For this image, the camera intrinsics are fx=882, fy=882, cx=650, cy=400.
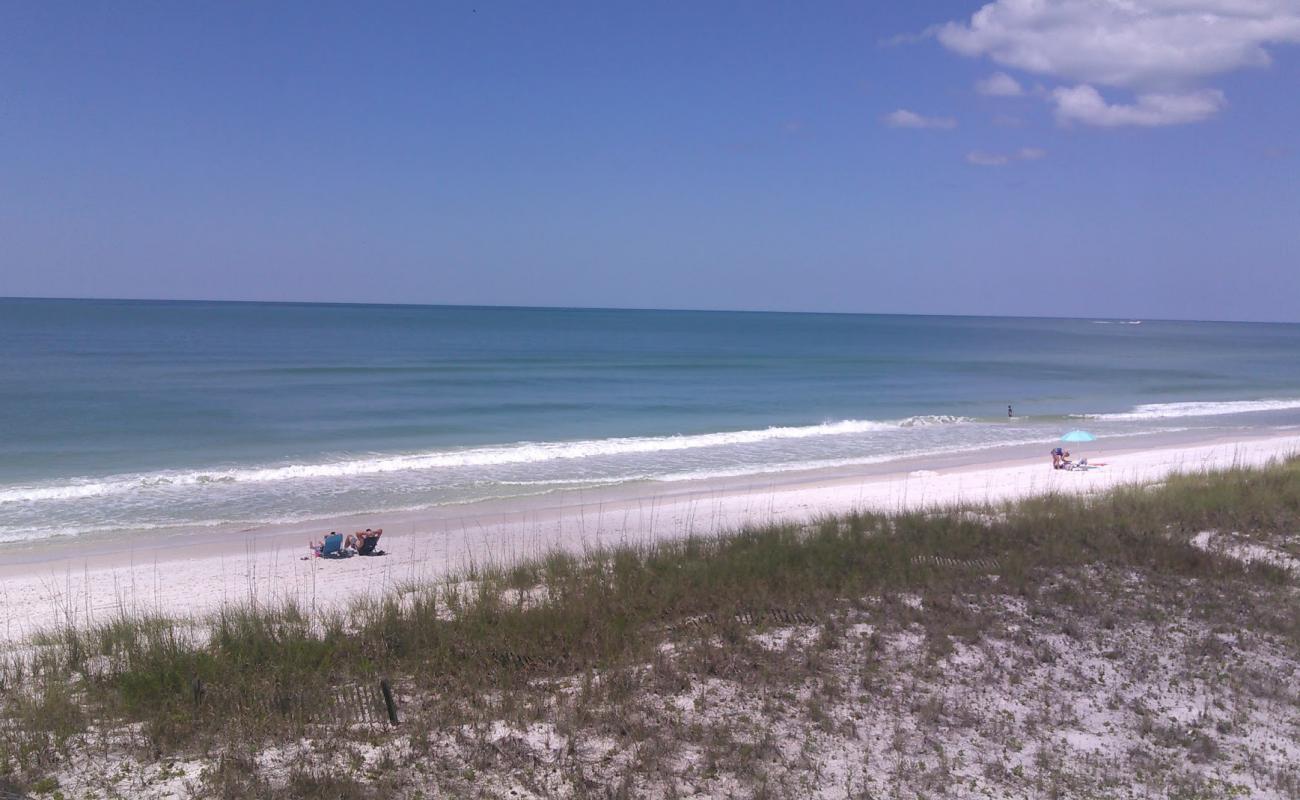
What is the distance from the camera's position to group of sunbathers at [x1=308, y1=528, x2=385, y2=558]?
1272 centimetres

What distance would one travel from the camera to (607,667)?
6238mm

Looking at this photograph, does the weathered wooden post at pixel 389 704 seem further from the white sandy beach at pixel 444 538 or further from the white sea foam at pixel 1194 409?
the white sea foam at pixel 1194 409

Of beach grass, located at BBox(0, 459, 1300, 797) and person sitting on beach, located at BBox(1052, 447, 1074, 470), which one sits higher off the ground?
beach grass, located at BBox(0, 459, 1300, 797)

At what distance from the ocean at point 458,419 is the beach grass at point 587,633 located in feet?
29.2

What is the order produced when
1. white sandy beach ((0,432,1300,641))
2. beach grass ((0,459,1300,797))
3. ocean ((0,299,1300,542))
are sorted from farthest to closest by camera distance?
ocean ((0,299,1300,542)), white sandy beach ((0,432,1300,641)), beach grass ((0,459,1300,797))

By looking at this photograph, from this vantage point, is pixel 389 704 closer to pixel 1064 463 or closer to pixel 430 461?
pixel 430 461

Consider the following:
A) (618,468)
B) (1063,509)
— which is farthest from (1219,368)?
(1063,509)

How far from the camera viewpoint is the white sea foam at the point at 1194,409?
33.4 m

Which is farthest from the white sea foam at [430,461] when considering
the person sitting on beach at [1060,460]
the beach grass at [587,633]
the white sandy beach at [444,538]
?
the beach grass at [587,633]

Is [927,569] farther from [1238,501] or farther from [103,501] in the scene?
[103,501]

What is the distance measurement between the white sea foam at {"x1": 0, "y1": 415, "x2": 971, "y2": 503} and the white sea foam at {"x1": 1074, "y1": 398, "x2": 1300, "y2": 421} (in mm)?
10303

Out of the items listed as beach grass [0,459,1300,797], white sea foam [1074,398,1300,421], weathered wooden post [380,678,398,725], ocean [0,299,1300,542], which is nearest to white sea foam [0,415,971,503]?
ocean [0,299,1300,542]

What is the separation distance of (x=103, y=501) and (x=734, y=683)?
52.5 ft

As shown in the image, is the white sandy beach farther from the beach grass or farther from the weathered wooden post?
the weathered wooden post
